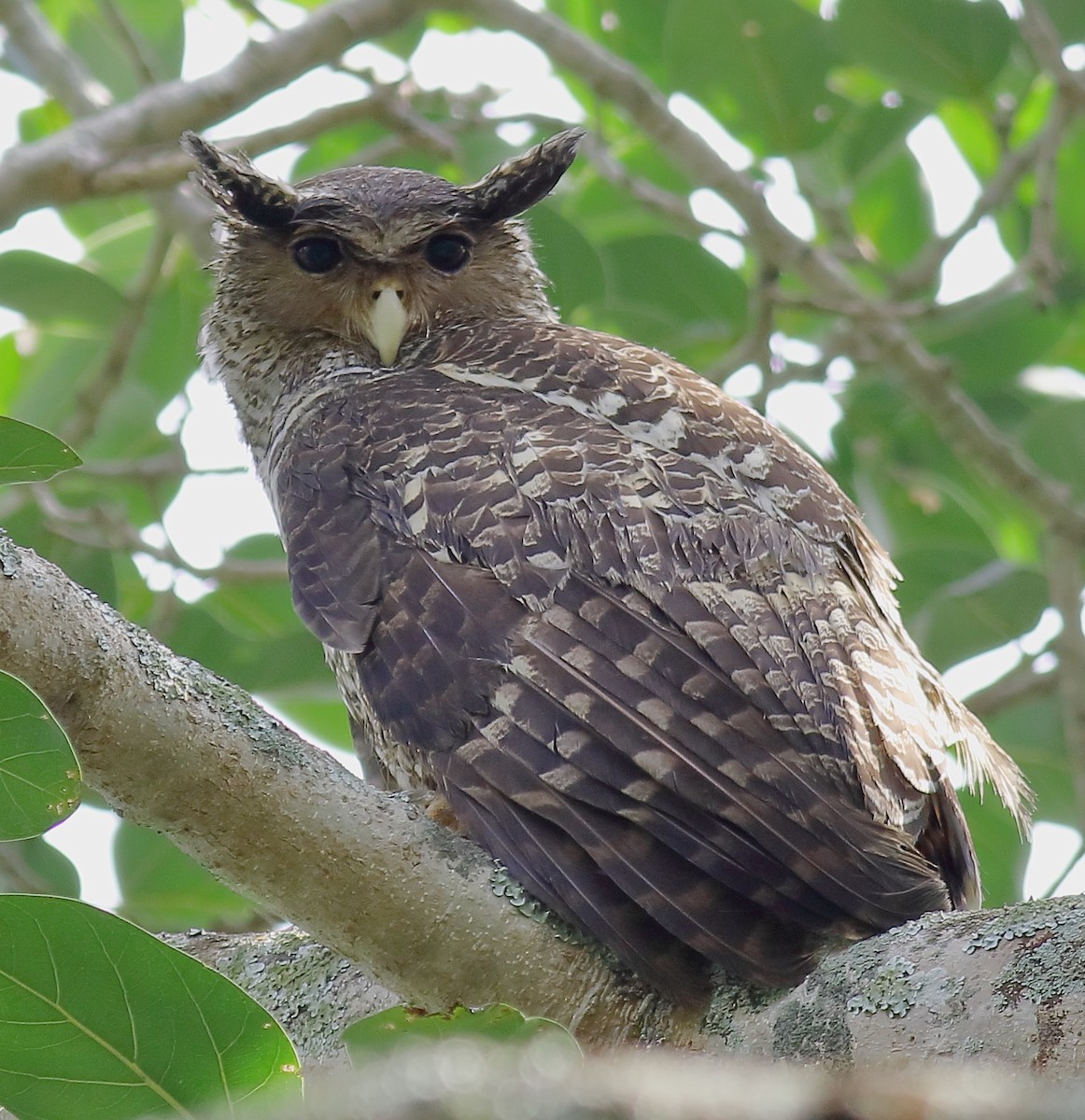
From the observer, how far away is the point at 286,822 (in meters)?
2.27

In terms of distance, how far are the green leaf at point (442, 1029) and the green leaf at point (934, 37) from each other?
3706 millimetres

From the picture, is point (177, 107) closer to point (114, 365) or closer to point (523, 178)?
point (114, 365)

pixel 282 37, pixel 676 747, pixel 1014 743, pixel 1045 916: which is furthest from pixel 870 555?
pixel 282 37

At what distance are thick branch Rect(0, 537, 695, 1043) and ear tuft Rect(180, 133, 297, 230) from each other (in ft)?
7.35

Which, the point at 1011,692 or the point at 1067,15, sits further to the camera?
the point at 1011,692

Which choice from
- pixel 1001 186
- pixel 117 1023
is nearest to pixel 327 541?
pixel 117 1023

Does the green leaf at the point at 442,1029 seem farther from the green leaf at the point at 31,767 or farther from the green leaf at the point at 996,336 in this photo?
the green leaf at the point at 996,336

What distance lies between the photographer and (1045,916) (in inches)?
79.8

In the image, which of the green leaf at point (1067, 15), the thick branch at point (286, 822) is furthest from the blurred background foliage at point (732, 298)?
the thick branch at point (286, 822)

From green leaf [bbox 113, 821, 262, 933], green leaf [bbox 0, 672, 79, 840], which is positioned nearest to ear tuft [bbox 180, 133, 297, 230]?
green leaf [bbox 113, 821, 262, 933]

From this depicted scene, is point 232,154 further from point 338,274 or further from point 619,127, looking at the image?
point 619,127

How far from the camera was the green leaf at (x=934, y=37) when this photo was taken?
461cm

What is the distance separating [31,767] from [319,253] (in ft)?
8.31

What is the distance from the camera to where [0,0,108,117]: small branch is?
5125 mm
